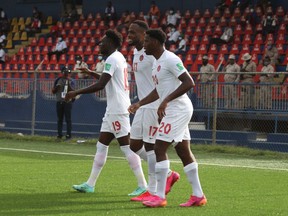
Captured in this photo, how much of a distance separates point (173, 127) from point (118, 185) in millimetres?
2743

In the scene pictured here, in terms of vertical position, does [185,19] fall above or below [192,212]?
above

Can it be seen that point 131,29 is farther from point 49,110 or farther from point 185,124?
point 49,110

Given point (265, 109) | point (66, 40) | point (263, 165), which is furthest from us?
point (66, 40)

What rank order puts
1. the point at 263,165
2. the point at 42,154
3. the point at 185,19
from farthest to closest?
the point at 185,19 → the point at 42,154 → the point at 263,165

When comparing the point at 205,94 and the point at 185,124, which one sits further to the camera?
the point at 205,94

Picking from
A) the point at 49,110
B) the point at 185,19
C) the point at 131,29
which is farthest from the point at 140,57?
the point at 185,19

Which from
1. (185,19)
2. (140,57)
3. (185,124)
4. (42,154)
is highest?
(185,19)

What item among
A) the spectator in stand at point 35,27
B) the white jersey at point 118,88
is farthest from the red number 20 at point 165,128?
the spectator in stand at point 35,27

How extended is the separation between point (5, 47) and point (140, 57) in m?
26.7

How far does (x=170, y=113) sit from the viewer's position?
31.5 ft

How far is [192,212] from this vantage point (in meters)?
9.23

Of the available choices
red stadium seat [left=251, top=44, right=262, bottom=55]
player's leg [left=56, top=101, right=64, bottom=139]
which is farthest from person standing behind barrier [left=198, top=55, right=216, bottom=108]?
red stadium seat [left=251, top=44, right=262, bottom=55]

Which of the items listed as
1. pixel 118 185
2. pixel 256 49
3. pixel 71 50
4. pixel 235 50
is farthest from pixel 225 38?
pixel 118 185

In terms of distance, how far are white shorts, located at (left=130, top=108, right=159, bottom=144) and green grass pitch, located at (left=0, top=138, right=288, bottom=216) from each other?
33.6 inches
